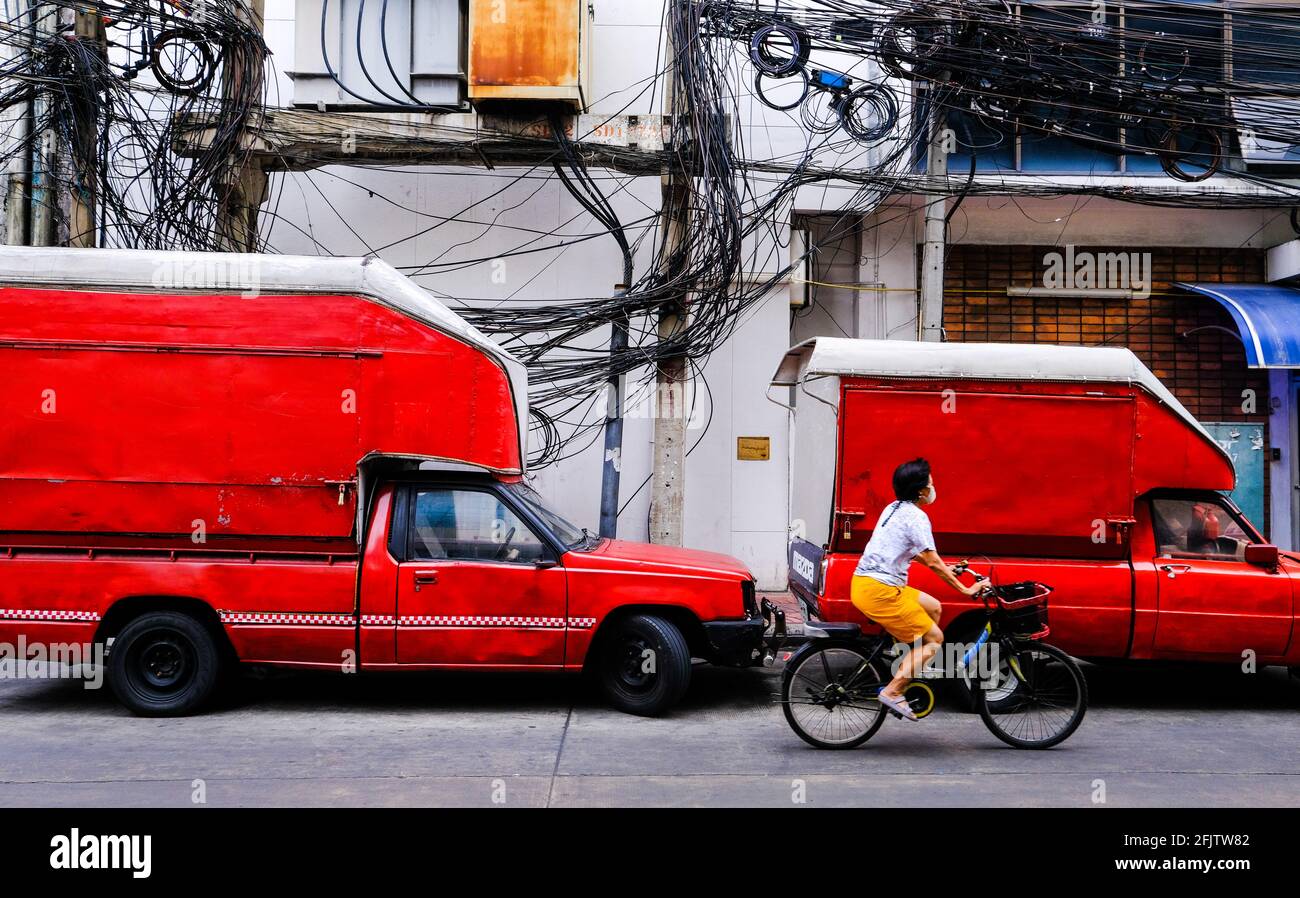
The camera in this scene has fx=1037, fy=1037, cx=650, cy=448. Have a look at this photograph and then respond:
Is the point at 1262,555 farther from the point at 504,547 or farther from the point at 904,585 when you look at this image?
the point at 504,547

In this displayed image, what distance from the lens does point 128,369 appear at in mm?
6734

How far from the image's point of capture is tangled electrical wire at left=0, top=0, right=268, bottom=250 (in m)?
9.54

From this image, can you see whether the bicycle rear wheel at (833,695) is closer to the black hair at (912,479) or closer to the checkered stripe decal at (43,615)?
the black hair at (912,479)

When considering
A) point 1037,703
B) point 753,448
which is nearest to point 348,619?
point 1037,703

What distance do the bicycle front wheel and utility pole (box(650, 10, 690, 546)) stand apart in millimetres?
4494

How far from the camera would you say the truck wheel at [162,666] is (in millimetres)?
6742

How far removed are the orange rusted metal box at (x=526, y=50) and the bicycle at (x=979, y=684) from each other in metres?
6.59

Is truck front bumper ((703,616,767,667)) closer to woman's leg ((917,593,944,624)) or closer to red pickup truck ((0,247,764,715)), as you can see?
red pickup truck ((0,247,764,715))

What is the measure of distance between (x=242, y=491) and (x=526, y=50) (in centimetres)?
583

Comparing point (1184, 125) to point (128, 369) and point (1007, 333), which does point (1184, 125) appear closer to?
point (1007, 333)

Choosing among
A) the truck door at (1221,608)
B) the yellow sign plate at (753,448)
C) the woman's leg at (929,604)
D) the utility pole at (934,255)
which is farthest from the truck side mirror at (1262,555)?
the yellow sign plate at (753,448)

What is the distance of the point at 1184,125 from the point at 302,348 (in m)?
9.07

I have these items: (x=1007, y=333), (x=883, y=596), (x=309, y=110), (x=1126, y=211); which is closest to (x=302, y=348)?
(x=883, y=596)
